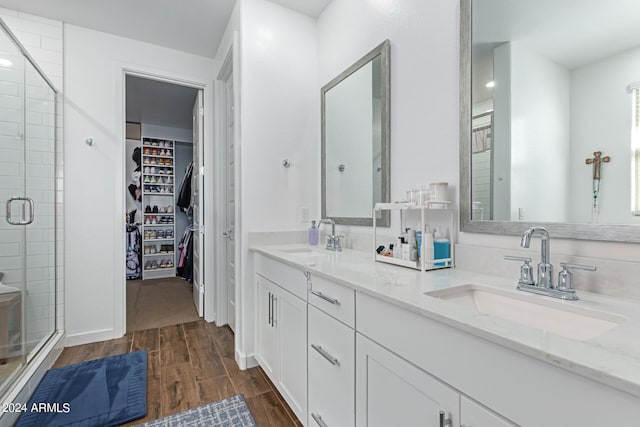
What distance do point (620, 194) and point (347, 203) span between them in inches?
56.5

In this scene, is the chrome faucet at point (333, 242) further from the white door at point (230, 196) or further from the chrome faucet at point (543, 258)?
the chrome faucet at point (543, 258)

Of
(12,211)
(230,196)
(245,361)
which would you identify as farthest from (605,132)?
(12,211)

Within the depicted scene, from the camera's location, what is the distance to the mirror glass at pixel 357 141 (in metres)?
1.81

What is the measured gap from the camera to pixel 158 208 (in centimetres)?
532

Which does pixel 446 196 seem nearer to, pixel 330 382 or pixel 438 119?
pixel 438 119

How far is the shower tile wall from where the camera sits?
2082mm

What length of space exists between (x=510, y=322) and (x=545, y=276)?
1.32 ft

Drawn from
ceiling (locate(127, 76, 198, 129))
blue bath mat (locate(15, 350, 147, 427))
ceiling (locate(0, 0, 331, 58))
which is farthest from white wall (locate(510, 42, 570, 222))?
ceiling (locate(127, 76, 198, 129))

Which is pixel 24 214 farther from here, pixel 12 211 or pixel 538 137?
pixel 538 137

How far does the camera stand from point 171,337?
271 cm

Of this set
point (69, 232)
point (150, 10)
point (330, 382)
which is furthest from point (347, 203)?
point (69, 232)

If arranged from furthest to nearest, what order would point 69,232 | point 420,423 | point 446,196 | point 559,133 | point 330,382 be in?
point 69,232 → point 446,196 → point 330,382 → point 559,133 → point 420,423

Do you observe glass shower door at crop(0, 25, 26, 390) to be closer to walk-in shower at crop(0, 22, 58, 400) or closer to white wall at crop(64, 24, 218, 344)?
walk-in shower at crop(0, 22, 58, 400)

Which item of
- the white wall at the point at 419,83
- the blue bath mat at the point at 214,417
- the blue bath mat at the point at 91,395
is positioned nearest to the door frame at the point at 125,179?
the blue bath mat at the point at 91,395
